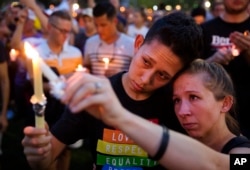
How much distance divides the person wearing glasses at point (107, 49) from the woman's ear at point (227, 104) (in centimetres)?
264

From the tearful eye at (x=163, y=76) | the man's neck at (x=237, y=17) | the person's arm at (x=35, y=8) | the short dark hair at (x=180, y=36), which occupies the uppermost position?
the person's arm at (x=35, y=8)

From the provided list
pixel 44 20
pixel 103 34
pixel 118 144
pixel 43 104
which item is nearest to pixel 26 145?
pixel 43 104

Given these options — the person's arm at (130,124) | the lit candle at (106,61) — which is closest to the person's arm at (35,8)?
the lit candle at (106,61)

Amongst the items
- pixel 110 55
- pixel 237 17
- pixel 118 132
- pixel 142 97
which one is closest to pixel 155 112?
pixel 142 97

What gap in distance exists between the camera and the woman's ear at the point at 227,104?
2.07 meters

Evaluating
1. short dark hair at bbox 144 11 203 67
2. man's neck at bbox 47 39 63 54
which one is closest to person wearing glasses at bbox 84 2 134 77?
man's neck at bbox 47 39 63 54

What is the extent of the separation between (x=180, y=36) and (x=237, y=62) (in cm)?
215

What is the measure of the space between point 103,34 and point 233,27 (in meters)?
1.58

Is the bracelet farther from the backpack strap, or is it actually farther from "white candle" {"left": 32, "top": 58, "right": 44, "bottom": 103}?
the backpack strap

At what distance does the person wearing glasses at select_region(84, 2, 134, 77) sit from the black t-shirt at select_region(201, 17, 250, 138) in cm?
107

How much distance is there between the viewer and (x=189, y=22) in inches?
77.5

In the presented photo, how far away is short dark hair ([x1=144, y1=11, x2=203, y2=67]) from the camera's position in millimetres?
1868

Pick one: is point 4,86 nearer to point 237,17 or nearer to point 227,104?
point 237,17

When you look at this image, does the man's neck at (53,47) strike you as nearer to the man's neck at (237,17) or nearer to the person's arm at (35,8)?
the person's arm at (35,8)
